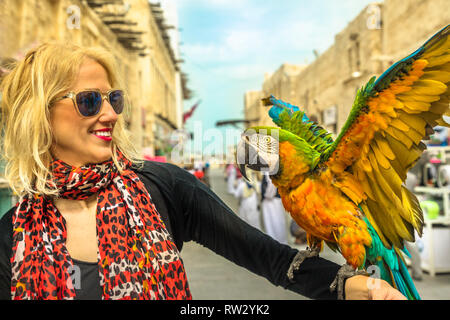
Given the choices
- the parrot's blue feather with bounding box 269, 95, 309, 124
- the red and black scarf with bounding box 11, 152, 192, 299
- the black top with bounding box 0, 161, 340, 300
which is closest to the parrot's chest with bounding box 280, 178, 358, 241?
the black top with bounding box 0, 161, 340, 300

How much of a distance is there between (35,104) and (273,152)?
0.74m

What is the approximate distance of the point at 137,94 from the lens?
15539 mm

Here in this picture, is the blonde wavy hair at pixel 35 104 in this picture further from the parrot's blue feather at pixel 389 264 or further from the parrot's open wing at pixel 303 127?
the parrot's blue feather at pixel 389 264

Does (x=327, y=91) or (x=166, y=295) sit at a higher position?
(x=327, y=91)

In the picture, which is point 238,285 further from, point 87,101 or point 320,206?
point 87,101

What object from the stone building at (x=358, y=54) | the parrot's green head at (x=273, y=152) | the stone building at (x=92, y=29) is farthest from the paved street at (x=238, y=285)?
the stone building at (x=358, y=54)

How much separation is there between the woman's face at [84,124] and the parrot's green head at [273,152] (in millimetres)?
429

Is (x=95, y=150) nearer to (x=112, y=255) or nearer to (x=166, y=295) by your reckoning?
(x=112, y=255)

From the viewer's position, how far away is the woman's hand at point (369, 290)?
89 centimetres

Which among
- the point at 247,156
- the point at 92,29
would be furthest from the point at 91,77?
the point at 92,29

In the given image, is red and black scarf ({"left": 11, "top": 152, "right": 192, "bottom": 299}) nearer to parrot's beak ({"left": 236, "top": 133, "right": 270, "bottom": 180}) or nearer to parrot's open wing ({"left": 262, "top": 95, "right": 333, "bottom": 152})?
parrot's beak ({"left": 236, "top": 133, "right": 270, "bottom": 180})

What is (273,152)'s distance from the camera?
1.19 meters
